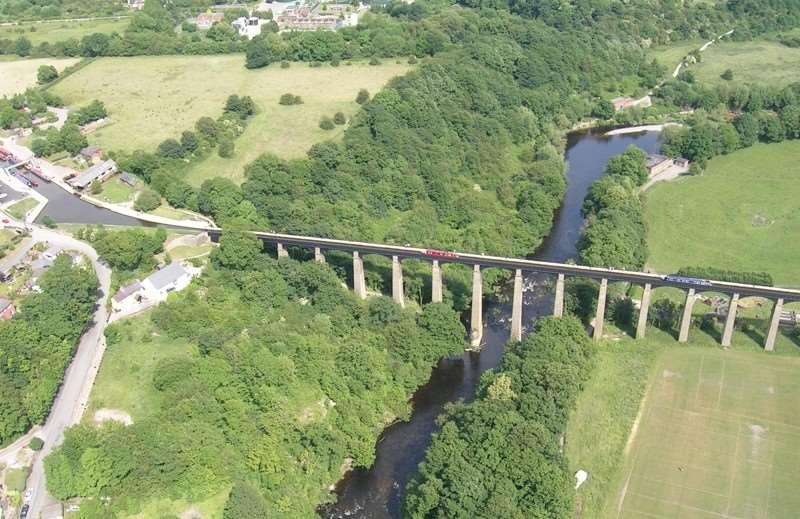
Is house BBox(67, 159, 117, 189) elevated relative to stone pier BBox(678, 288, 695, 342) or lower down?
elevated

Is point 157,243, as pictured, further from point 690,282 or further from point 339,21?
point 339,21

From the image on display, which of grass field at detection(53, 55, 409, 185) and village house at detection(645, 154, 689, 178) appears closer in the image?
grass field at detection(53, 55, 409, 185)

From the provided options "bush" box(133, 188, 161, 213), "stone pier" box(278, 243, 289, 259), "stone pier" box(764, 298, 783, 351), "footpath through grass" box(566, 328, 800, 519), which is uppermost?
"bush" box(133, 188, 161, 213)

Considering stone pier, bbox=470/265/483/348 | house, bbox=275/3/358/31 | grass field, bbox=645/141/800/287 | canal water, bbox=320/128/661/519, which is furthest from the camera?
house, bbox=275/3/358/31

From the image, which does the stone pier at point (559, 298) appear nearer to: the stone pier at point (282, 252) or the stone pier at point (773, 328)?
the stone pier at point (773, 328)

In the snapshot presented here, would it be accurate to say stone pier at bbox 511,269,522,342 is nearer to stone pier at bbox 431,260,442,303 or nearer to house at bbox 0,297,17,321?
stone pier at bbox 431,260,442,303

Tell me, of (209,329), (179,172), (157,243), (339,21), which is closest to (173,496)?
(209,329)

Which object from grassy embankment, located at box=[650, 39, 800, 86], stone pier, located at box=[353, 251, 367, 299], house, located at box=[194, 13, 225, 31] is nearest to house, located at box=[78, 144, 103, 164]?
stone pier, located at box=[353, 251, 367, 299]
